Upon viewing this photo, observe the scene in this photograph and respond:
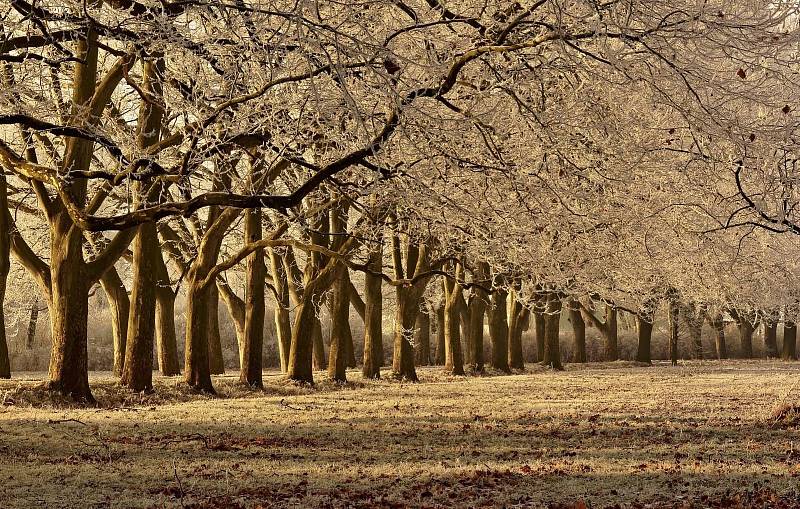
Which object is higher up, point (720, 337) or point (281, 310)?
point (281, 310)

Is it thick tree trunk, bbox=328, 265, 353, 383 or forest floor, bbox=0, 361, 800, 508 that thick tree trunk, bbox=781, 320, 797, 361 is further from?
thick tree trunk, bbox=328, 265, 353, 383

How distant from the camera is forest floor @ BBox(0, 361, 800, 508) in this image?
10375 mm

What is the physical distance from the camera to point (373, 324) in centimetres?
3231

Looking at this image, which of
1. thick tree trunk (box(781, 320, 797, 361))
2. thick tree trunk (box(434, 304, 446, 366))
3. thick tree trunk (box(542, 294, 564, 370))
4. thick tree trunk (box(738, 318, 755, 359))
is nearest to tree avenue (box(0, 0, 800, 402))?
thick tree trunk (box(542, 294, 564, 370))

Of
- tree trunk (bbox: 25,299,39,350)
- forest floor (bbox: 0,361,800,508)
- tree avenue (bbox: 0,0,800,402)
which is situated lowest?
forest floor (bbox: 0,361,800,508)

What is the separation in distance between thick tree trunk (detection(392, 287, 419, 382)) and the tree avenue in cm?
7

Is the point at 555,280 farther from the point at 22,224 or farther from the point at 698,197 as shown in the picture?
the point at 22,224

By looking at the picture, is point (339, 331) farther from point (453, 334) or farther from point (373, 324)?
point (453, 334)

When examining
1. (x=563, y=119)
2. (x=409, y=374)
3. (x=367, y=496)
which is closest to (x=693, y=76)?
(x=563, y=119)

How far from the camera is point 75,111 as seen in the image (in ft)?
59.4

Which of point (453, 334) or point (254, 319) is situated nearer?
point (254, 319)

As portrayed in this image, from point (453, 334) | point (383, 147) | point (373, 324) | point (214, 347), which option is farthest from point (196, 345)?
point (453, 334)

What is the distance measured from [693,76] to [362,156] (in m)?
3.95

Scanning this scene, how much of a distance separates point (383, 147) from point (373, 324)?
2089 cm
